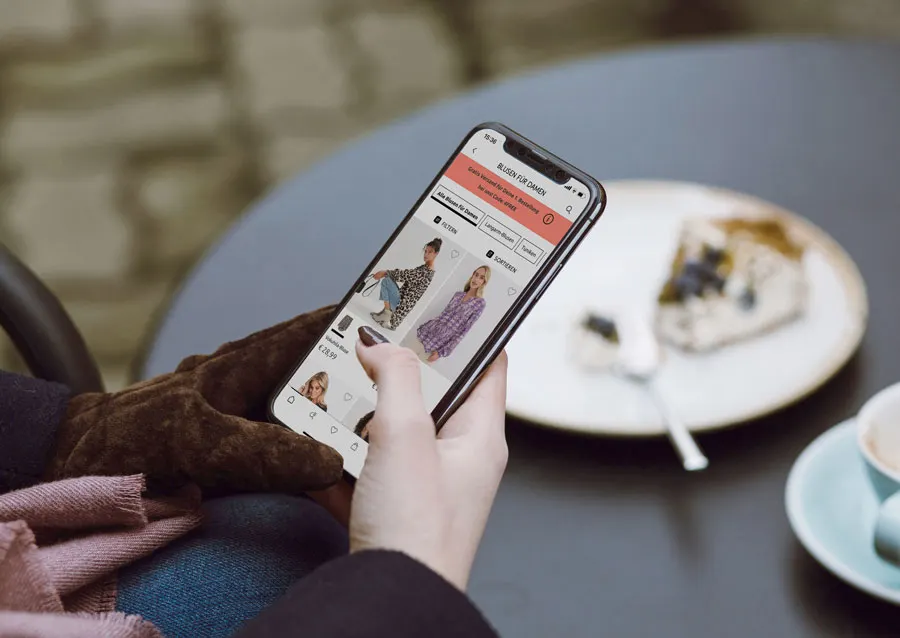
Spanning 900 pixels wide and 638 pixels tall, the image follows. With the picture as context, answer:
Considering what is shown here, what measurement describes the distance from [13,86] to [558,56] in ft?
3.63

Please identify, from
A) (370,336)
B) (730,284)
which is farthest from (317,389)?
(730,284)

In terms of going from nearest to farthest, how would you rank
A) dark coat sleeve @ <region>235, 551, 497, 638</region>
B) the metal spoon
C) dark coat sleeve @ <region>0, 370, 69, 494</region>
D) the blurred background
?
dark coat sleeve @ <region>235, 551, 497, 638</region>, dark coat sleeve @ <region>0, 370, 69, 494</region>, the metal spoon, the blurred background

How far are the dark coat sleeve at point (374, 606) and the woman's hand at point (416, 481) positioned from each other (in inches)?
0.6

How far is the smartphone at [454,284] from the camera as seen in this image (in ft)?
1.79

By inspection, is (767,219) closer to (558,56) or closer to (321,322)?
(321,322)

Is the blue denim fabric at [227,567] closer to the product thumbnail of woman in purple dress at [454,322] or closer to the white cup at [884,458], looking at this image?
the product thumbnail of woman in purple dress at [454,322]

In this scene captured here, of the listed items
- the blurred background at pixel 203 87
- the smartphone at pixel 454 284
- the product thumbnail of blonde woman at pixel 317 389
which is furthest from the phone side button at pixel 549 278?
the blurred background at pixel 203 87

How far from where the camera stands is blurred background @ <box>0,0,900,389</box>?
5.88 feet

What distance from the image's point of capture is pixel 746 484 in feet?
2.13

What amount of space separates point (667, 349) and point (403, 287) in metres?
0.24

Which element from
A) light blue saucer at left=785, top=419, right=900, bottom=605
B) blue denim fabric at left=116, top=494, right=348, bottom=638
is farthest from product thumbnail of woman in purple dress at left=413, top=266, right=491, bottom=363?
light blue saucer at left=785, top=419, right=900, bottom=605

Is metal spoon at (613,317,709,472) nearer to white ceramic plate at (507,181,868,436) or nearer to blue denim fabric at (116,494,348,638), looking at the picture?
white ceramic plate at (507,181,868,436)

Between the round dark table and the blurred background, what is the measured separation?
855 millimetres

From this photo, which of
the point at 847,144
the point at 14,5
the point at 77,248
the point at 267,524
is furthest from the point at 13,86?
the point at 267,524
